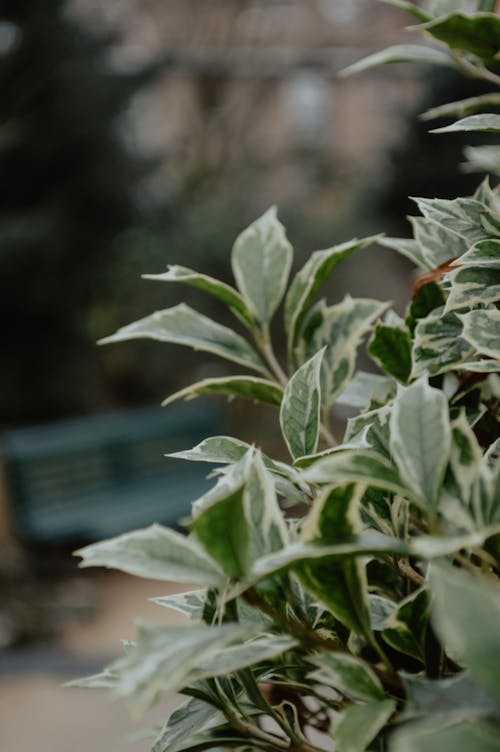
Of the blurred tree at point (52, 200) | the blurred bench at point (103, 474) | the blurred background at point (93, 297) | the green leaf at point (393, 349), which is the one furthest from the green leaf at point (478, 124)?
the blurred tree at point (52, 200)

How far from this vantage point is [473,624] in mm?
326

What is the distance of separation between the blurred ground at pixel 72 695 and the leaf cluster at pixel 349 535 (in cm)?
226

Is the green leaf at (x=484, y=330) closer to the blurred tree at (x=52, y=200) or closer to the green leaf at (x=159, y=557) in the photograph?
the green leaf at (x=159, y=557)

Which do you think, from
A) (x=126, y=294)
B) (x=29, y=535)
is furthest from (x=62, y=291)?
(x=29, y=535)

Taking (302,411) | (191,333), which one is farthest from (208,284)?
(302,411)

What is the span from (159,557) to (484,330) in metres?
0.26

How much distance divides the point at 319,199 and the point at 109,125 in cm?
597

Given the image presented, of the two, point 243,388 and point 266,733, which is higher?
point 243,388

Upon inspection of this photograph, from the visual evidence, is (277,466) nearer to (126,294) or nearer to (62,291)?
(62,291)

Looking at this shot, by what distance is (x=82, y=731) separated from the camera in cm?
333

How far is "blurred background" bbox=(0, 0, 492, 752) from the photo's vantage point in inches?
170

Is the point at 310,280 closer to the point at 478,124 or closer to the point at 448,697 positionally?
the point at 478,124

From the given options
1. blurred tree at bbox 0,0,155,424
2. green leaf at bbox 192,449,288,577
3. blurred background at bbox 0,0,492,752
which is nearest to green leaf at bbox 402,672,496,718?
green leaf at bbox 192,449,288,577

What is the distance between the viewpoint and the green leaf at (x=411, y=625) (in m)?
0.55
